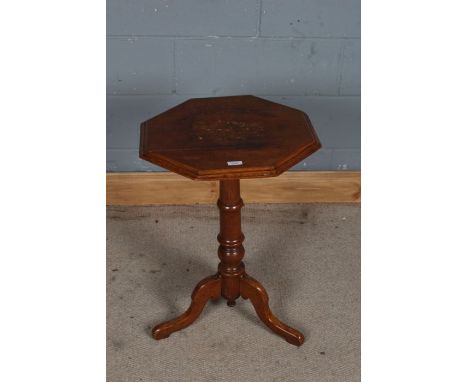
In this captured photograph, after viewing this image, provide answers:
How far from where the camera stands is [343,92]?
3.30 m

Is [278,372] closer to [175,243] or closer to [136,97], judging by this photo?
[175,243]

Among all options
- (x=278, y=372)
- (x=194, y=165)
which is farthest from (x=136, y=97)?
(x=278, y=372)

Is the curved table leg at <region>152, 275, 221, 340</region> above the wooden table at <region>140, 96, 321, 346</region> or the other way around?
the other way around

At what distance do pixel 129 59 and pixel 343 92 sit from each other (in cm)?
84

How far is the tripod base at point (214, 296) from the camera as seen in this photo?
2.74 m

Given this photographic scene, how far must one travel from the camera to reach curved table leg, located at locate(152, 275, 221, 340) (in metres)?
2.75

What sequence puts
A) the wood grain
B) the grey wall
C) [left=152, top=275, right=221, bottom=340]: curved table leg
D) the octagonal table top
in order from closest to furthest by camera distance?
the octagonal table top < [left=152, top=275, right=221, bottom=340]: curved table leg < the grey wall < the wood grain

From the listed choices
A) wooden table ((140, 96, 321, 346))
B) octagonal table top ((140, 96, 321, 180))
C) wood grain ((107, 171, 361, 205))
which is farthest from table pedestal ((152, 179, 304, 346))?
wood grain ((107, 171, 361, 205))

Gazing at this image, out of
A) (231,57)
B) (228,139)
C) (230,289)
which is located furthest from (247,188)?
(228,139)

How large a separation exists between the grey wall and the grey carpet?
367mm

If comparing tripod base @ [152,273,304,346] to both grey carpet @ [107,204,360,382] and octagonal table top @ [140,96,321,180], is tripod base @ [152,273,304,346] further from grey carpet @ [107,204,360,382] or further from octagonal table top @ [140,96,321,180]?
octagonal table top @ [140,96,321,180]

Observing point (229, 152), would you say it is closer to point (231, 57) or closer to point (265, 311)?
point (265, 311)

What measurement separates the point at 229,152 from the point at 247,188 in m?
1.07

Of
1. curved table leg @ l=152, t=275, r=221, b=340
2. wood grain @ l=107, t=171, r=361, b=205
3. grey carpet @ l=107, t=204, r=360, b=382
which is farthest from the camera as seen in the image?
wood grain @ l=107, t=171, r=361, b=205
